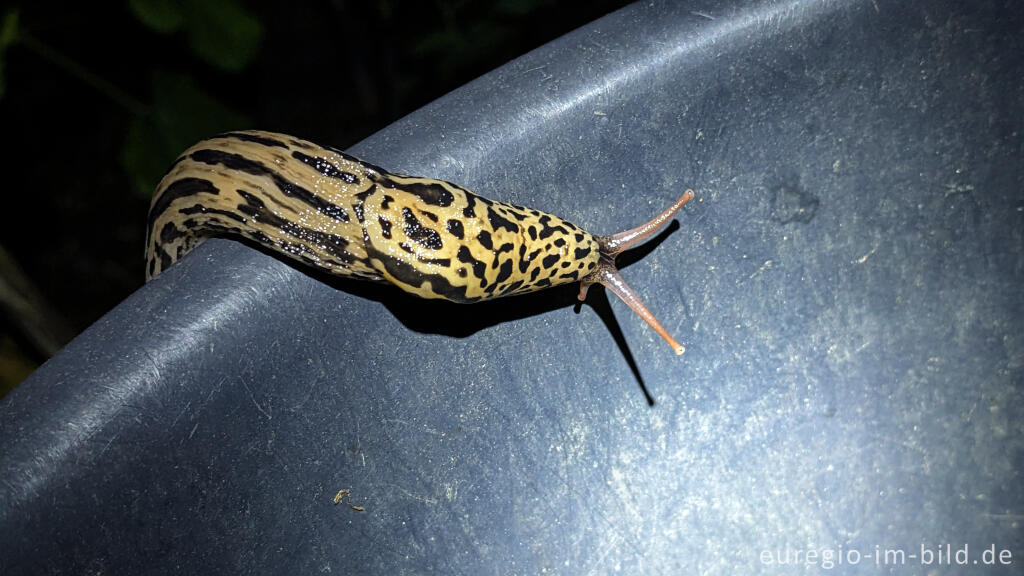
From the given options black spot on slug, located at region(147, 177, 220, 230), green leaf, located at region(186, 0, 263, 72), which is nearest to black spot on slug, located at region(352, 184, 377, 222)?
black spot on slug, located at region(147, 177, 220, 230)

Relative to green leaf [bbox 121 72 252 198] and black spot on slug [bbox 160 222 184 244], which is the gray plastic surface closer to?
black spot on slug [bbox 160 222 184 244]

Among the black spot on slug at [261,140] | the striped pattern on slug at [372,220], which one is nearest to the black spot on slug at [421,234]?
the striped pattern on slug at [372,220]

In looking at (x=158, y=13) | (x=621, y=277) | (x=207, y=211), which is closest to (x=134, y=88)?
(x=158, y=13)

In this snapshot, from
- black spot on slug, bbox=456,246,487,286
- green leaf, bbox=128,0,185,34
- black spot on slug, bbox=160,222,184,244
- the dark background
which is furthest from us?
the dark background

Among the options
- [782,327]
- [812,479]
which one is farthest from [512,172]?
[812,479]

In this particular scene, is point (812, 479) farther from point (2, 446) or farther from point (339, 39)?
point (339, 39)

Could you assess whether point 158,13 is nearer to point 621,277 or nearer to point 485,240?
point 485,240

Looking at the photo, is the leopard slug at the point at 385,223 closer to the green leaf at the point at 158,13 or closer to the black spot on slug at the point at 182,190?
the black spot on slug at the point at 182,190
